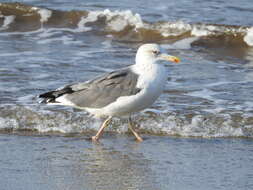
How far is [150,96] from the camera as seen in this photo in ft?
22.8

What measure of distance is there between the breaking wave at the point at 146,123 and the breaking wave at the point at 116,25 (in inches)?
224

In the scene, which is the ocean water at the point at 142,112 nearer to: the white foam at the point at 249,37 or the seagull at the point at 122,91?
the white foam at the point at 249,37

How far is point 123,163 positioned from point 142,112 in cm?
183

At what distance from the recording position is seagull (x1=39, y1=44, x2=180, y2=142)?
695cm

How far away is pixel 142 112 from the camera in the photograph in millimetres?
7902

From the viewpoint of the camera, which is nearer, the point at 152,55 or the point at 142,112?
the point at 152,55

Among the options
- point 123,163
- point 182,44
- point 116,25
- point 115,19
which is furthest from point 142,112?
point 115,19

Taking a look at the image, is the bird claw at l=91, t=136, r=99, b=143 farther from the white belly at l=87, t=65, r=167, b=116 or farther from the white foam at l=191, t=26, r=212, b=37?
the white foam at l=191, t=26, r=212, b=37

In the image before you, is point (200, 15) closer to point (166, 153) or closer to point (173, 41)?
point (173, 41)

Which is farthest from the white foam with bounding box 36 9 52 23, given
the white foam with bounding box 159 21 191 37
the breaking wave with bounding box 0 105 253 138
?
the breaking wave with bounding box 0 105 253 138

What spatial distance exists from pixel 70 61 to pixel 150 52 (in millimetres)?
3608

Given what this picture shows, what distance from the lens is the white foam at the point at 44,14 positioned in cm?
1453

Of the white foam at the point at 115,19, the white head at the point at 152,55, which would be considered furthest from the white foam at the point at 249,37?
the white head at the point at 152,55

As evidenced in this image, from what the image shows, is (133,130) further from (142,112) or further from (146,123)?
(142,112)
